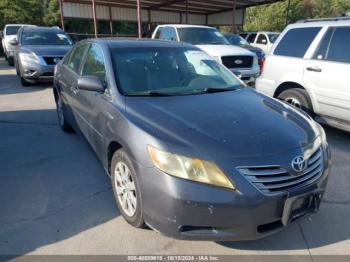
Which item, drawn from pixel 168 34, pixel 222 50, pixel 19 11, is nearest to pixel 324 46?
pixel 222 50

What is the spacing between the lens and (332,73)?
4973 millimetres

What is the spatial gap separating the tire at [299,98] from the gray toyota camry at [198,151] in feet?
6.31

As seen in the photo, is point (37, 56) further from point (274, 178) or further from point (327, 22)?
point (274, 178)

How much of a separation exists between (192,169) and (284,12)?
4179cm

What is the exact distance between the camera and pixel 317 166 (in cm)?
279

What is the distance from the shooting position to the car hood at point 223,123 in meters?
2.54

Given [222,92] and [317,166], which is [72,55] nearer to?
[222,92]

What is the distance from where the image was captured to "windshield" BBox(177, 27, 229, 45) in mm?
10578

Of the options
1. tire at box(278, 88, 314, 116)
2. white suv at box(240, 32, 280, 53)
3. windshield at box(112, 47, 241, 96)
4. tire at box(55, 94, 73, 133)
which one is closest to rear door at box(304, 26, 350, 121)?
tire at box(278, 88, 314, 116)

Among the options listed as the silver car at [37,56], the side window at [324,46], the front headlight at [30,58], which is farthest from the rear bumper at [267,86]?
the front headlight at [30,58]

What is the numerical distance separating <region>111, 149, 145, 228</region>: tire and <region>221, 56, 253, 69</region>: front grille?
683 cm

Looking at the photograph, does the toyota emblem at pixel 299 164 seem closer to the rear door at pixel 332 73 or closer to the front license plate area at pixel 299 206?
the front license plate area at pixel 299 206

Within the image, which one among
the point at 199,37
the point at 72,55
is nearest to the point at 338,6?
the point at 199,37

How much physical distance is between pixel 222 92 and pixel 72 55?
2.64 metres
